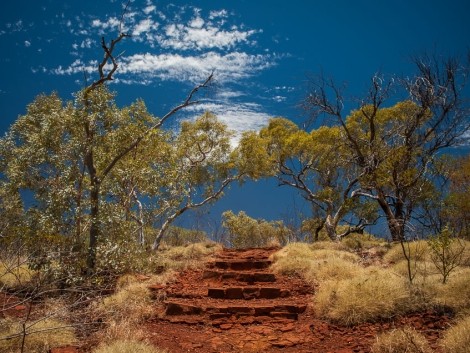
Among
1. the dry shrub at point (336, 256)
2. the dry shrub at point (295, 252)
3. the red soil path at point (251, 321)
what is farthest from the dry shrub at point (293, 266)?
the dry shrub at point (336, 256)

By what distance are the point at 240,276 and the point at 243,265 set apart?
167 cm

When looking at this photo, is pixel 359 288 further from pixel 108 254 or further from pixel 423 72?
pixel 423 72

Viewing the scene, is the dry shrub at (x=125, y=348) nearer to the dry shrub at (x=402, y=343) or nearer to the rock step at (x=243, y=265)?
the dry shrub at (x=402, y=343)

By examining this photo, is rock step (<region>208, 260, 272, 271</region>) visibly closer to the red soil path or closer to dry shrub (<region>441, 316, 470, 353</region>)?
the red soil path

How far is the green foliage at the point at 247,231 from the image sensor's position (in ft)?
83.1

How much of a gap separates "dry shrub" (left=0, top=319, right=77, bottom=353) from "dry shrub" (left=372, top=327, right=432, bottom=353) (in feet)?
16.5

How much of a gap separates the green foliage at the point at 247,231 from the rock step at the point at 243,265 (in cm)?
1091

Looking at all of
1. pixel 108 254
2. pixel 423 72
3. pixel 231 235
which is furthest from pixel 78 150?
pixel 231 235

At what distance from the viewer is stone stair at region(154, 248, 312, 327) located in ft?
28.9

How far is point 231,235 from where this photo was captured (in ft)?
85.1

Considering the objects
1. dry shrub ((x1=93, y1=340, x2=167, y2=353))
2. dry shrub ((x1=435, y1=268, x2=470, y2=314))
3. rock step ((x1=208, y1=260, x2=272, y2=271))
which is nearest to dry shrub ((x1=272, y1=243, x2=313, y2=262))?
rock step ((x1=208, y1=260, x2=272, y2=271))

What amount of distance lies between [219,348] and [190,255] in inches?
349

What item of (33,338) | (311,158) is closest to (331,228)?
(311,158)

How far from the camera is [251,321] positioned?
28.0ft
